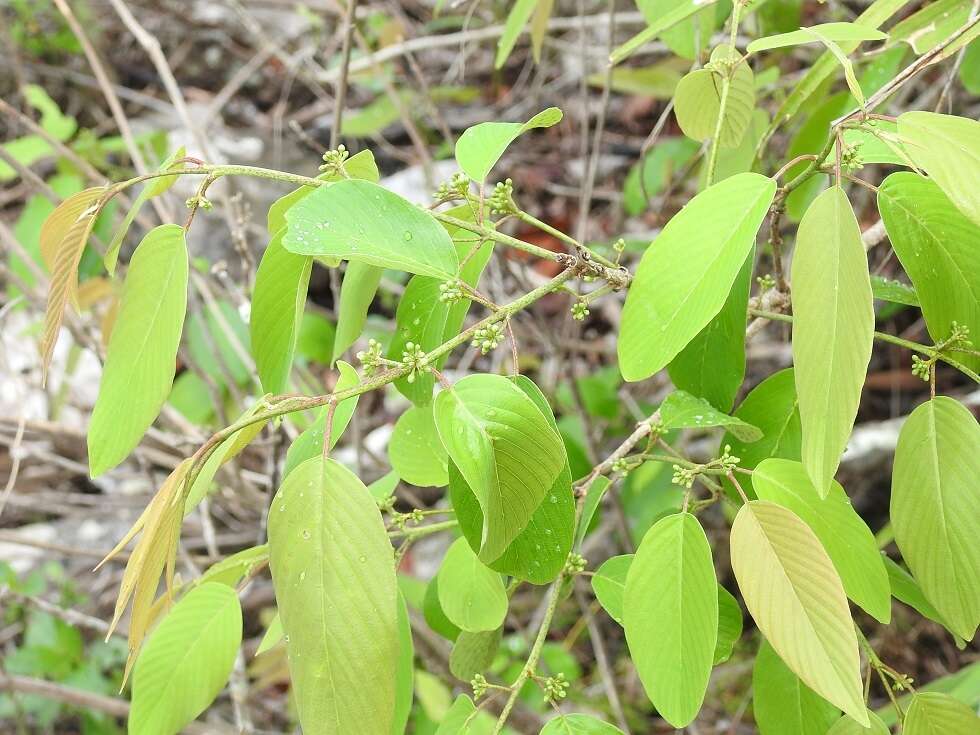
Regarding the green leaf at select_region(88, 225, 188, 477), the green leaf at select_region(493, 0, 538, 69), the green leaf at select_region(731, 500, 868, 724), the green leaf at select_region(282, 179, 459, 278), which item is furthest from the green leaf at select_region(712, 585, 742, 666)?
the green leaf at select_region(493, 0, 538, 69)

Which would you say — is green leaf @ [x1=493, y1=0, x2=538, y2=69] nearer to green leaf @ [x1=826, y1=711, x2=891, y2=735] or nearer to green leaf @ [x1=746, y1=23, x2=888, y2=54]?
green leaf @ [x1=746, y1=23, x2=888, y2=54]

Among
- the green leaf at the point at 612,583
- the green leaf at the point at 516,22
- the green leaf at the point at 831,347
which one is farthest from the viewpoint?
the green leaf at the point at 516,22

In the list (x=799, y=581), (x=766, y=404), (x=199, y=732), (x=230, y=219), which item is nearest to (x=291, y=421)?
(x=230, y=219)

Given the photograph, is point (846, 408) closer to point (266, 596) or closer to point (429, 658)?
point (429, 658)

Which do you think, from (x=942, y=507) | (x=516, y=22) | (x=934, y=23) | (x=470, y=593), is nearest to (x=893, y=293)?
(x=942, y=507)

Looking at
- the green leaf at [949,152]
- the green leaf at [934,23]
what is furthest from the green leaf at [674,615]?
the green leaf at [934,23]

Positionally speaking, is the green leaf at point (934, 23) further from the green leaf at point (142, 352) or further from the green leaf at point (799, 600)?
the green leaf at point (142, 352)
